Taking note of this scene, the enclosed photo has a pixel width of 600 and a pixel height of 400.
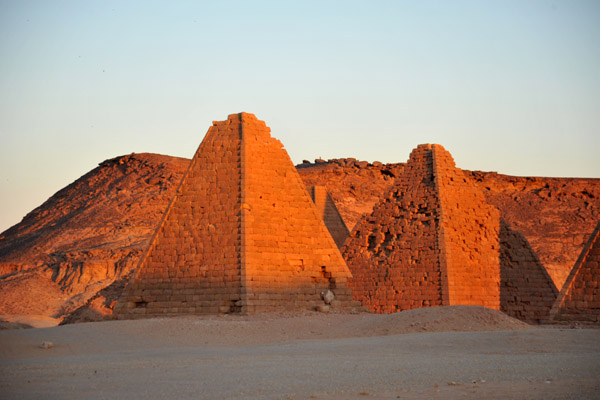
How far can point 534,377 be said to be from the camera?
8.52 metres

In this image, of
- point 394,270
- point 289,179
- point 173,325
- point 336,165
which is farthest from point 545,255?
point 173,325

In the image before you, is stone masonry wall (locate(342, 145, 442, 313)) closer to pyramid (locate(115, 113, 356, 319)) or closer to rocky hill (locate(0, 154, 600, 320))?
pyramid (locate(115, 113, 356, 319))

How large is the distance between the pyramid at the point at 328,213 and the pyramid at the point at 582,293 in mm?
9693

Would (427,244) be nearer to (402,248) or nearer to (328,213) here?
(402,248)

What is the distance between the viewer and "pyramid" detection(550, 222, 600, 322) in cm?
1758

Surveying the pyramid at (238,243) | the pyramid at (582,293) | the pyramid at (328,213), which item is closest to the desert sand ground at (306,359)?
the pyramid at (238,243)

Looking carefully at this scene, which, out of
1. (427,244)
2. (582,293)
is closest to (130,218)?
(427,244)

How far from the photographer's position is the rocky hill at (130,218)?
41469 millimetres

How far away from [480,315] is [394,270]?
22.9 feet

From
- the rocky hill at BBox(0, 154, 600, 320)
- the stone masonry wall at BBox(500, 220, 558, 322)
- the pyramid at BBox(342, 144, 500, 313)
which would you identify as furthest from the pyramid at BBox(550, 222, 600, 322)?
the rocky hill at BBox(0, 154, 600, 320)

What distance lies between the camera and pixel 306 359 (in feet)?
35.7

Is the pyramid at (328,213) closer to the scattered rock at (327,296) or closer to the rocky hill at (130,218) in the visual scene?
the scattered rock at (327,296)

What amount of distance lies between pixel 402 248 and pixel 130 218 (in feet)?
→ 108

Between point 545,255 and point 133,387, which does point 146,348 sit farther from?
point 545,255
